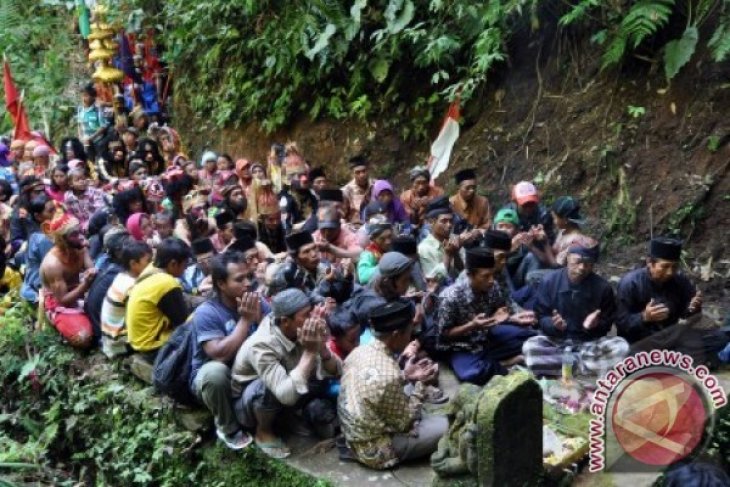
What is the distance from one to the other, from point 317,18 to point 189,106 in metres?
4.46

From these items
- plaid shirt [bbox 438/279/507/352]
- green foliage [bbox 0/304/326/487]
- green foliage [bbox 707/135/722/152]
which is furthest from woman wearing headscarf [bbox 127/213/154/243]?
green foliage [bbox 707/135/722/152]

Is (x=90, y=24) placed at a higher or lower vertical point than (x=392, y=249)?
higher

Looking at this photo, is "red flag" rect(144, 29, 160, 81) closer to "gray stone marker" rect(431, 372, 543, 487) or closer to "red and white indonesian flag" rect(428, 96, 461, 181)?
"red and white indonesian flag" rect(428, 96, 461, 181)

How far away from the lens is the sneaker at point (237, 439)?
17.0 feet

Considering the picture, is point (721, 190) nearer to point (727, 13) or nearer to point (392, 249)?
point (727, 13)

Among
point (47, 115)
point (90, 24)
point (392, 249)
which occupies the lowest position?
point (47, 115)

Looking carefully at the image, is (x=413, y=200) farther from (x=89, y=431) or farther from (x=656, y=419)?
(x=656, y=419)

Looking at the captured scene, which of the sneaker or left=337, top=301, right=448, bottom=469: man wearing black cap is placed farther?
the sneaker

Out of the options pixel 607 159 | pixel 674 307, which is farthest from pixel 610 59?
pixel 674 307

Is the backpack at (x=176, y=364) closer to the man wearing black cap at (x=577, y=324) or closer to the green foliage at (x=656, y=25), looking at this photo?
the man wearing black cap at (x=577, y=324)

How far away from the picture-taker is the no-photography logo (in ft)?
13.6

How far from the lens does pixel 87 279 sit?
6.87m

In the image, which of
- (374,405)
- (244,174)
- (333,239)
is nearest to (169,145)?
(244,174)

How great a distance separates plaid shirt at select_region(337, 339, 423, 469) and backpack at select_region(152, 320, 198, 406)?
1302 mm
